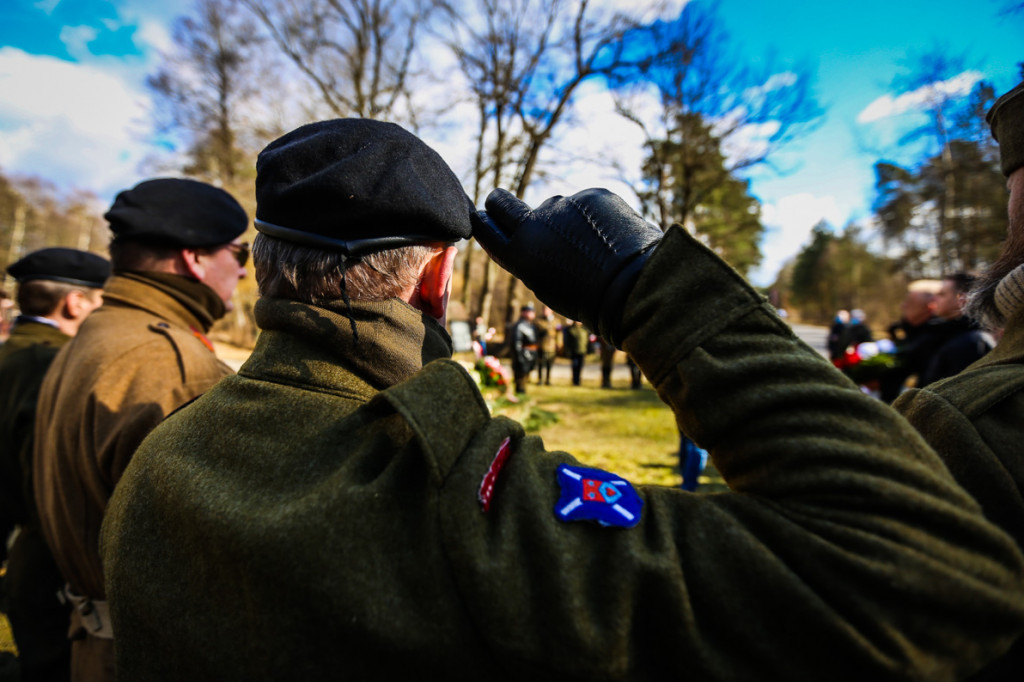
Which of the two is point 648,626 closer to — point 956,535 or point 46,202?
point 956,535

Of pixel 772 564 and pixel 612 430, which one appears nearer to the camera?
pixel 772 564

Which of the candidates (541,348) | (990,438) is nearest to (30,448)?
(990,438)

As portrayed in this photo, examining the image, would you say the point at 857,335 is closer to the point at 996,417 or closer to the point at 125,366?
the point at 996,417

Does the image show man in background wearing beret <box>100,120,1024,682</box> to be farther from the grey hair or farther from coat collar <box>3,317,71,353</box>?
coat collar <box>3,317,71,353</box>

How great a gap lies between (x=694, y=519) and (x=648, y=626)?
0.17m

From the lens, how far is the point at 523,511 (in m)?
0.75

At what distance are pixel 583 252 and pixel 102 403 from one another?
178cm

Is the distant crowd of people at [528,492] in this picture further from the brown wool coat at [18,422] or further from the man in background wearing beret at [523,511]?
the brown wool coat at [18,422]

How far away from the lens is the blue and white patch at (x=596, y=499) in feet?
2.46

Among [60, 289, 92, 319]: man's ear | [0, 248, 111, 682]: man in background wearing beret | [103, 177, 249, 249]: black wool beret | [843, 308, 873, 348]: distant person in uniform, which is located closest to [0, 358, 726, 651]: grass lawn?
[0, 248, 111, 682]: man in background wearing beret

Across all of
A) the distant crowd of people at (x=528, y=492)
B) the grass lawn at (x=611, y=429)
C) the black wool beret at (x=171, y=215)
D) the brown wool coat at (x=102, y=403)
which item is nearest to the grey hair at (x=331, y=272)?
the distant crowd of people at (x=528, y=492)

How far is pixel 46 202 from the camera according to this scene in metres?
43.0

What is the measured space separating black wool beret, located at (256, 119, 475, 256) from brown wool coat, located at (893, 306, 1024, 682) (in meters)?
1.07

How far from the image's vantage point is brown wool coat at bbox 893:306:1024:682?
0.93m
